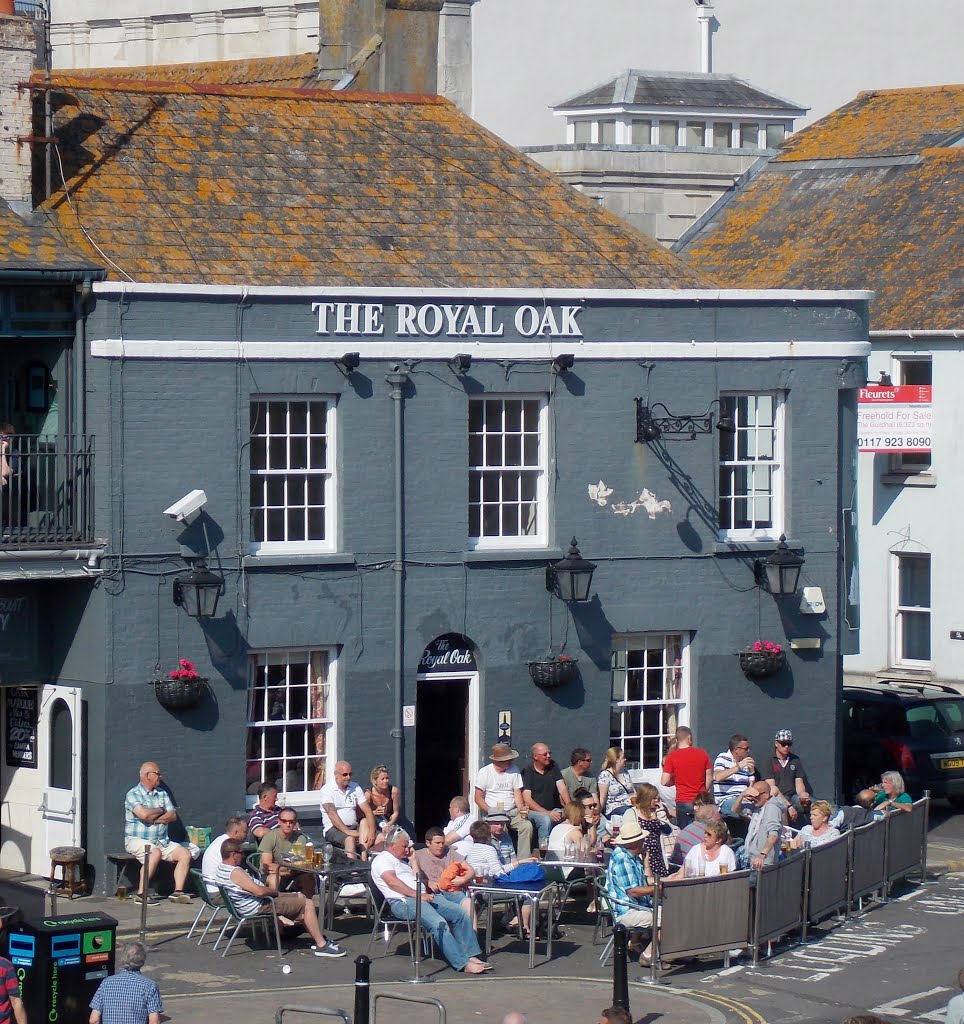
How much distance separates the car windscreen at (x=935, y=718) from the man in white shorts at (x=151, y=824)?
10.9 m

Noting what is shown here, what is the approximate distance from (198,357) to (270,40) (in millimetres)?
30649

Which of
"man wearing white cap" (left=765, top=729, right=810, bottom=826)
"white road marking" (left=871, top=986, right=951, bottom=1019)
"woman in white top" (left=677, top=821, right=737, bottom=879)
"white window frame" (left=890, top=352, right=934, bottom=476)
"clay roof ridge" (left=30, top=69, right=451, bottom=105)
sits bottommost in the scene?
"white road marking" (left=871, top=986, right=951, bottom=1019)

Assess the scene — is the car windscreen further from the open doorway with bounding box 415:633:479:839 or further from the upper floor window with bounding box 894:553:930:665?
the upper floor window with bounding box 894:553:930:665

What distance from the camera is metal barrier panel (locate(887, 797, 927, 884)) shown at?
913 inches

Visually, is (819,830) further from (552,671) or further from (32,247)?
(32,247)

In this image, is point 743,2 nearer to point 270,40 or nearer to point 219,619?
point 270,40

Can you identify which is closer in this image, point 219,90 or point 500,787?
point 500,787

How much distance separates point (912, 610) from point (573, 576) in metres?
14.7

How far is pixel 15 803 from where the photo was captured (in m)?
23.9

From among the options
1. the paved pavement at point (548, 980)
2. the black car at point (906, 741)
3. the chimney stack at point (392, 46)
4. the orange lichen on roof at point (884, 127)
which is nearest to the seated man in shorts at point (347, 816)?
the paved pavement at point (548, 980)

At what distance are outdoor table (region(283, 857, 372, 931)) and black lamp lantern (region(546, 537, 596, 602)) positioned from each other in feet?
14.5

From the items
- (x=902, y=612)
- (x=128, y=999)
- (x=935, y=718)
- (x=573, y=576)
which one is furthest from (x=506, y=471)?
(x=902, y=612)

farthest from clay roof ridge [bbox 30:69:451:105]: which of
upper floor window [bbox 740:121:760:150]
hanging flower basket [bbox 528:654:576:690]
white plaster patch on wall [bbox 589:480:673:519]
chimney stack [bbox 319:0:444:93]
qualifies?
upper floor window [bbox 740:121:760:150]

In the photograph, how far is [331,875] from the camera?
20891 mm
